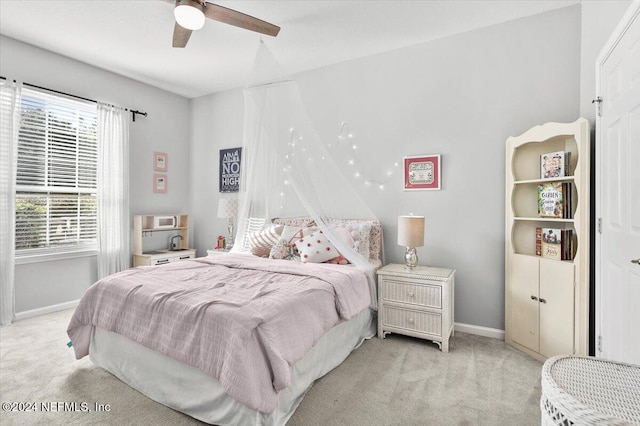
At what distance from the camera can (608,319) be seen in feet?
6.67

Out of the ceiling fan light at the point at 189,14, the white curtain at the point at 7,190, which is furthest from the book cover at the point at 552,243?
the white curtain at the point at 7,190

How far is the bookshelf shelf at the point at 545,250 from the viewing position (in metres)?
2.43

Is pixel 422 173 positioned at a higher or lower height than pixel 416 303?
higher

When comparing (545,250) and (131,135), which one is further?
(131,135)

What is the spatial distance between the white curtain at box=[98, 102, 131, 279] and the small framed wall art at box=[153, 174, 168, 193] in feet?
1.57

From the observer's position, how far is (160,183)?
16.0 ft

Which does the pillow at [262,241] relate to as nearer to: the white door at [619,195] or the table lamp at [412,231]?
the table lamp at [412,231]

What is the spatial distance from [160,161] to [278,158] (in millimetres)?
2680

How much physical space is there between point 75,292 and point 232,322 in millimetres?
3337

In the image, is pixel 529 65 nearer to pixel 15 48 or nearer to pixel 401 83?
pixel 401 83

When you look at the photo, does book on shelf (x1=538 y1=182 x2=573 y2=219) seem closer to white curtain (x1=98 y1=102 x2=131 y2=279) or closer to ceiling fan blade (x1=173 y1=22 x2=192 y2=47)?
ceiling fan blade (x1=173 y1=22 x2=192 y2=47)

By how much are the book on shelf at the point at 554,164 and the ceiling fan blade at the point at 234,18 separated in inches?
93.0

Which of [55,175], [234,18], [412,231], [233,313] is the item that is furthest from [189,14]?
[55,175]

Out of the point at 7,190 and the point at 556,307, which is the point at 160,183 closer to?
the point at 7,190
